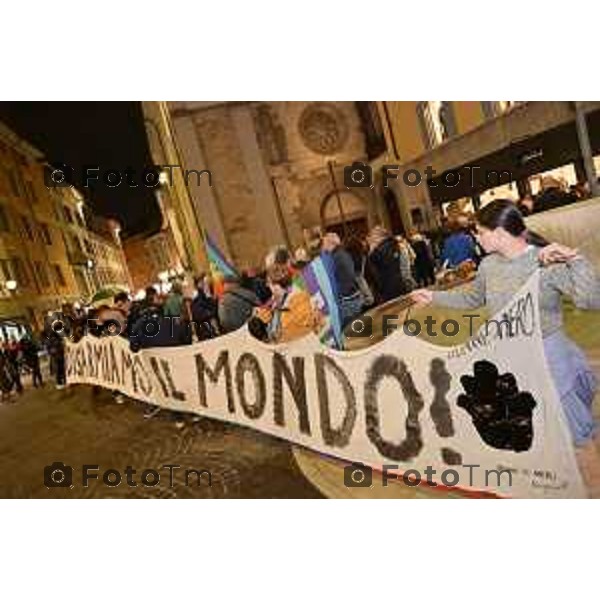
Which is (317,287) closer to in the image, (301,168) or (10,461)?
(301,168)

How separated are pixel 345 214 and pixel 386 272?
48 cm

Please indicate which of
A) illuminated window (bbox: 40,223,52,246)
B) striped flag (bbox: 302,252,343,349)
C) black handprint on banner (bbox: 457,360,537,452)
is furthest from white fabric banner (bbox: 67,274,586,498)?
illuminated window (bbox: 40,223,52,246)

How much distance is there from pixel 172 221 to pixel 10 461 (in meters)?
1.99

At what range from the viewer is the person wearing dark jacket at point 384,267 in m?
5.01

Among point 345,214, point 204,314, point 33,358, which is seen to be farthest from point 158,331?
point 345,214

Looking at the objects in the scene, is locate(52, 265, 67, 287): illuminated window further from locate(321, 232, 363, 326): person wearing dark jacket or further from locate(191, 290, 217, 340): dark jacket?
locate(321, 232, 363, 326): person wearing dark jacket

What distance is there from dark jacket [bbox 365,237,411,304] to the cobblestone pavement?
127 cm

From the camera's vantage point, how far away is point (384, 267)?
16.5 ft

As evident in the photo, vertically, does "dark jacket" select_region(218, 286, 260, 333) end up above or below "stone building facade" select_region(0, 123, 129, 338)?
below

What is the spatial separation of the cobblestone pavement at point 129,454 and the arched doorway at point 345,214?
1549 mm

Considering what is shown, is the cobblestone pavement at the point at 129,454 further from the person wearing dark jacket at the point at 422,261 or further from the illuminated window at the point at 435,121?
the illuminated window at the point at 435,121

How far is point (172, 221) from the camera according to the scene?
4.88 m

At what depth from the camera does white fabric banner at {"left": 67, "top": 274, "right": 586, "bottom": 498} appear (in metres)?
3.83
